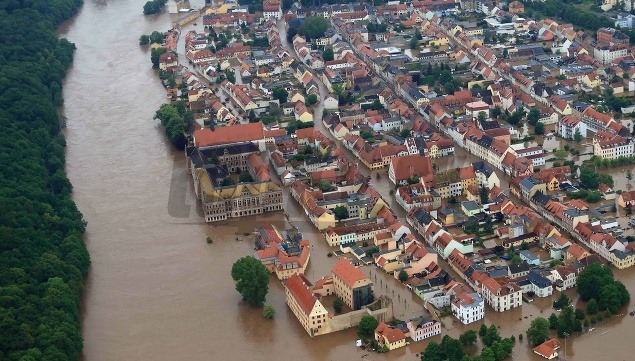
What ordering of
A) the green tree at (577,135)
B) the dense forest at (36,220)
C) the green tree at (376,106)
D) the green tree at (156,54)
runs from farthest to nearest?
the green tree at (156,54) → the green tree at (376,106) → the green tree at (577,135) → the dense forest at (36,220)

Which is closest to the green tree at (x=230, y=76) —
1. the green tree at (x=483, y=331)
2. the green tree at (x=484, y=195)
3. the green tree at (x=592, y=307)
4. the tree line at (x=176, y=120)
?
the tree line at (x=176, y=120)

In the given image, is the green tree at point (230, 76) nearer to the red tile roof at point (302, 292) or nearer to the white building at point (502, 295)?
the red tile roof at point (302, 292)

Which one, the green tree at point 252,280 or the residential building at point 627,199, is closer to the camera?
the green tree at point 252,280

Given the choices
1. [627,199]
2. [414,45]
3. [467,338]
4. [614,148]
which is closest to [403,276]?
[467,338]

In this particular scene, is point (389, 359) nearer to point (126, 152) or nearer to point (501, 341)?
point (501, 341)

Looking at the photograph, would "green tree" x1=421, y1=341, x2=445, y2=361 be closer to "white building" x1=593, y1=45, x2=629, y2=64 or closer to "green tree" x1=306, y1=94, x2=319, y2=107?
"green tree" x1=306, y1=94, x2=319, y2=107

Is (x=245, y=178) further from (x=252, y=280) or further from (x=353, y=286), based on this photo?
(x=353, y=286)
